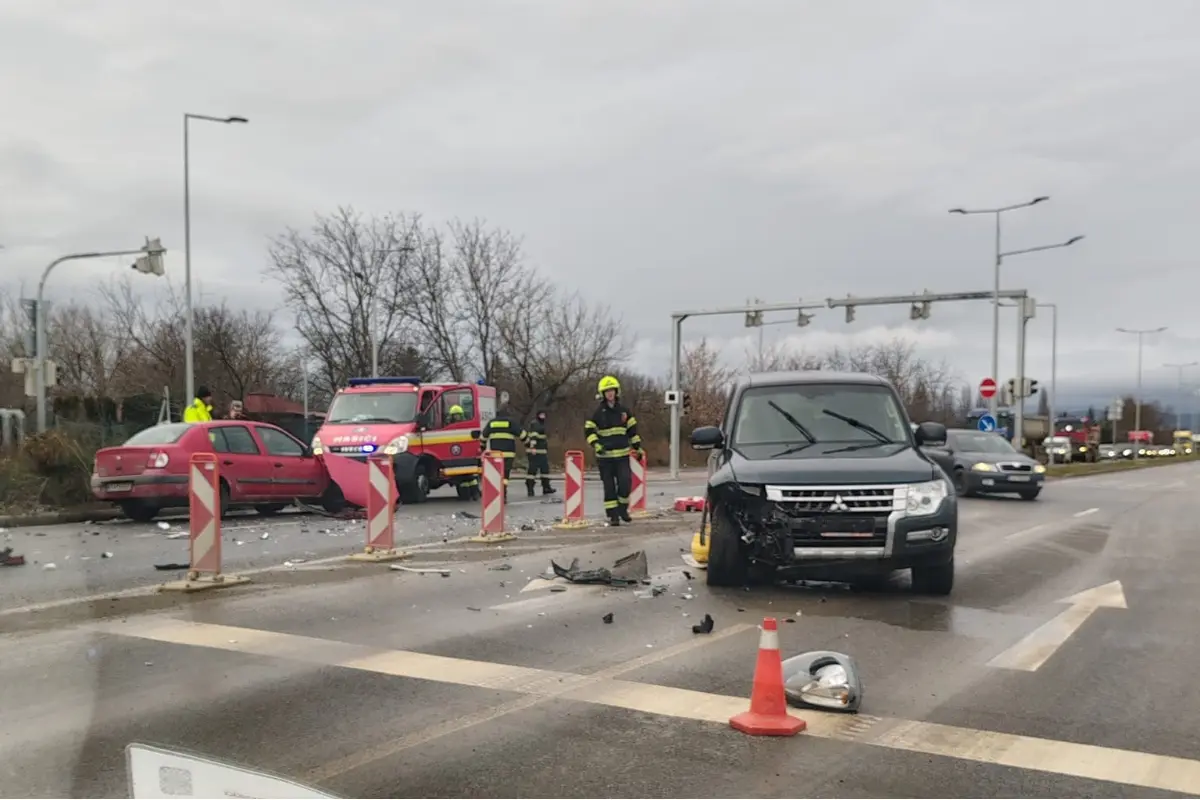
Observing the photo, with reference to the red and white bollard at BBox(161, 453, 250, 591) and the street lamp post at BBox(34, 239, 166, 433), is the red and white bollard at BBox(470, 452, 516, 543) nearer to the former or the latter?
the red and white bollard at BBox(161, 453, 250, 591)

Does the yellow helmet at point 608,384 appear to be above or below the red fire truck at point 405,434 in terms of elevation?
above

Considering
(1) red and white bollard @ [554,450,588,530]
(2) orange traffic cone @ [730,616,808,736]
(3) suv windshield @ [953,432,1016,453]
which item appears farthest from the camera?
(3) suv windshield @ [953,432,1016,453]

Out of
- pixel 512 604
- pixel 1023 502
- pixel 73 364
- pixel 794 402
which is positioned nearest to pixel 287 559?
pixel 512 604

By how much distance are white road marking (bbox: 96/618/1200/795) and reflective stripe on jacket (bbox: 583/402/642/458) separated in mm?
7541

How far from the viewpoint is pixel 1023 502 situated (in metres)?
22.1

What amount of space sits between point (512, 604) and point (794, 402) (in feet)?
11.5

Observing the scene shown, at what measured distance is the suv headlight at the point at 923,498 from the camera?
840 cm

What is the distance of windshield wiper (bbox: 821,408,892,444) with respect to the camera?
9634mm

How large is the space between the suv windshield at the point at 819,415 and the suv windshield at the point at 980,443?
1441 cm

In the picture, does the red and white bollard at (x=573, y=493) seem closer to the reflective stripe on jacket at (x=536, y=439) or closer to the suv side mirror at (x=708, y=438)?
the suv side mirror at (x=708, y=438)

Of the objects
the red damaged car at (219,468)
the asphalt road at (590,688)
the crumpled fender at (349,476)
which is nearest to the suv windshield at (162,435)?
the red damaged car at (219,468)

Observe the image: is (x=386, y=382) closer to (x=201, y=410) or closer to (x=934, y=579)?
(x=201, y=410)


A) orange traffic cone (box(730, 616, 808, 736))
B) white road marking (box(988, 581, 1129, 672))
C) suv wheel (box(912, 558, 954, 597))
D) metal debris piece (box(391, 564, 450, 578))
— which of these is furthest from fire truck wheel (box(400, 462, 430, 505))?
orange traffic cone (box(730, 616, 808, 736))

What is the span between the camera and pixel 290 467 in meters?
16.1
